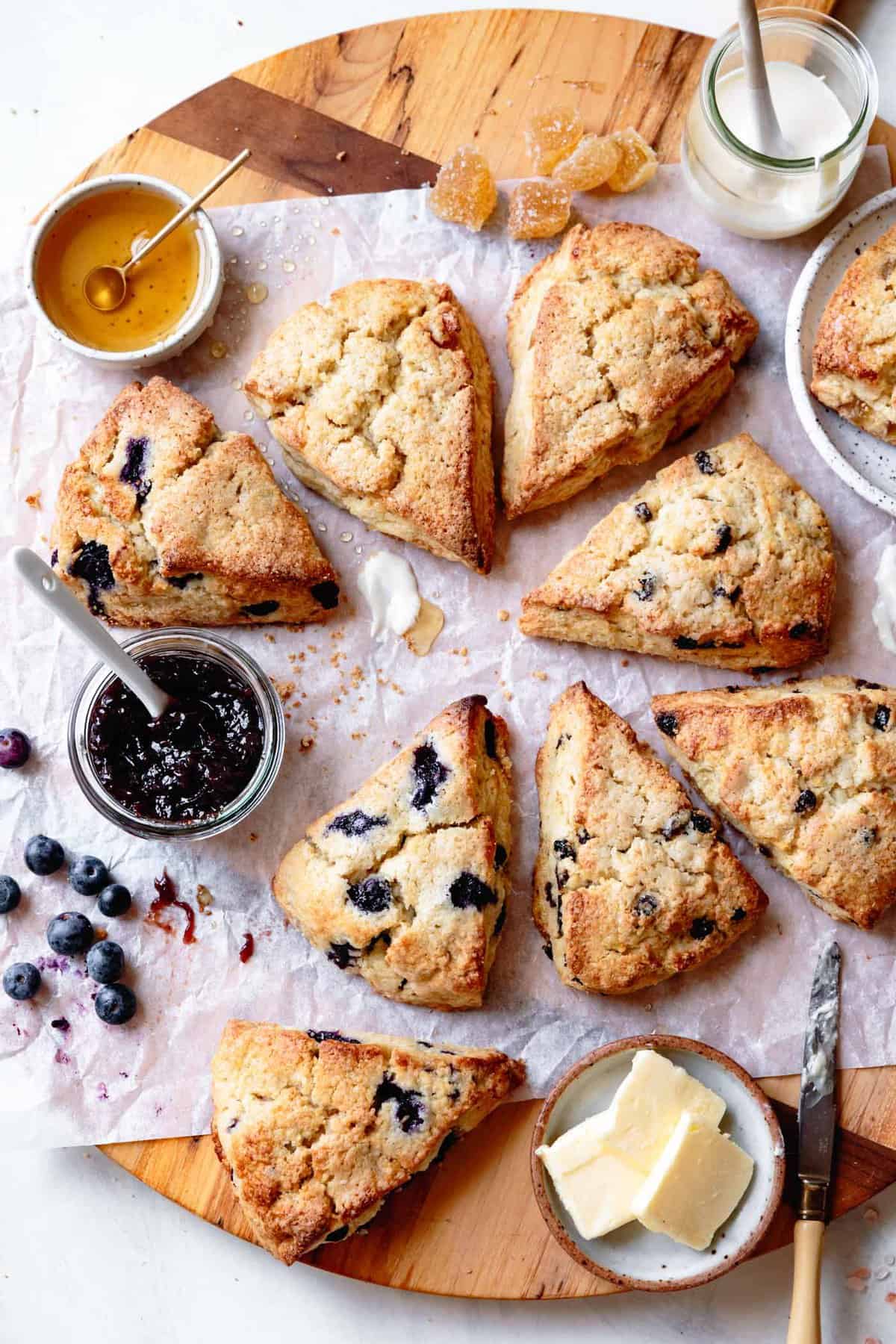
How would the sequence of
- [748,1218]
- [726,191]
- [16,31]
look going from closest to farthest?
1. [748,1218]
2. [726,191]
3. [16,31]

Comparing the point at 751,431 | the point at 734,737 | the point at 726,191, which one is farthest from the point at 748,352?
the point at 734,737

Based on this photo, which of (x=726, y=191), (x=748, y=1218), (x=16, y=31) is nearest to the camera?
Result: (x=748, y=1218)

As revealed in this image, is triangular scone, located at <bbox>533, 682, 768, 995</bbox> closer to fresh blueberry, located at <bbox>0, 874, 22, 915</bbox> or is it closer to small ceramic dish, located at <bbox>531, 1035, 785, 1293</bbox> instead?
small ceramic dish, located at <bbox>531, 1035, 785, 1293</bbox>

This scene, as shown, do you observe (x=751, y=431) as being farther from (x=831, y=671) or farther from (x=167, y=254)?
(x=167, y=254)

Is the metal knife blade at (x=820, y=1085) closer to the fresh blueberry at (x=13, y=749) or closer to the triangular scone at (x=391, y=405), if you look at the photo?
the triangular scone at (x=391, y=405)

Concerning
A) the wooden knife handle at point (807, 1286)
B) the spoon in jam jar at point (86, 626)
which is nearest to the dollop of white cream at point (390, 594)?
the spoon in jam jar at point (86, 626)
